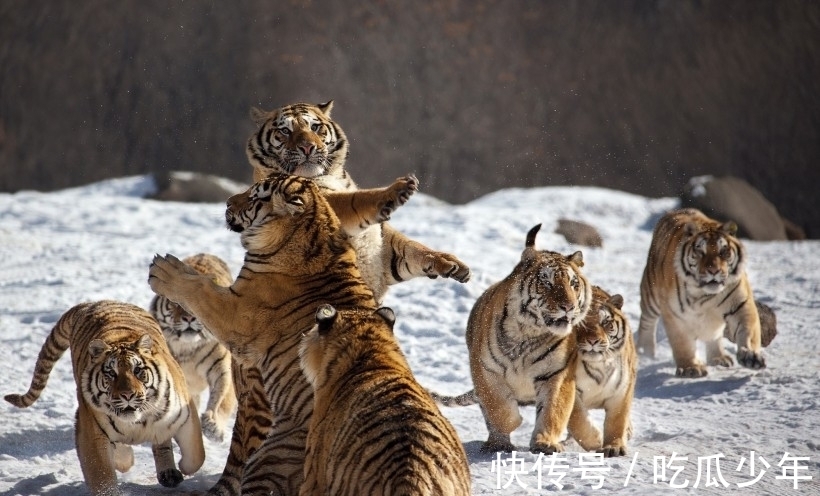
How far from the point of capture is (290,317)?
12.0 feet

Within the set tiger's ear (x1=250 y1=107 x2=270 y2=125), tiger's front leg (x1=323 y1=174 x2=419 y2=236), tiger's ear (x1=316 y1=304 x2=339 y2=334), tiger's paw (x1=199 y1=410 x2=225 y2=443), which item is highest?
tiger's ear (x1=250 y1=107 x2=270 y2=125)

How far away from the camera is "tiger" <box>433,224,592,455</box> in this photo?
4387 millimetres

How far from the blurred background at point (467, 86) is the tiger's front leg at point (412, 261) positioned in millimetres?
8315

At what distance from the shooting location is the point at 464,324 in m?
7.17

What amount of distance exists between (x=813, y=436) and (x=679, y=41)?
9731 millimetres

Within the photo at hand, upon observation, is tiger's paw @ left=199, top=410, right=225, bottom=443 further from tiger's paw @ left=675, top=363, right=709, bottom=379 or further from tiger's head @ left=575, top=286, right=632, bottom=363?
tiger's paw @ left=675, top=363, right=709, bottom=379

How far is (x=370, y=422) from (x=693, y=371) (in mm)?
3736

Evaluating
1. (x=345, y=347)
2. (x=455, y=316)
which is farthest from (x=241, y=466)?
(x=455, y=316)

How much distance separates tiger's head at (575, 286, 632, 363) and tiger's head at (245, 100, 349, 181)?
4.09 ft

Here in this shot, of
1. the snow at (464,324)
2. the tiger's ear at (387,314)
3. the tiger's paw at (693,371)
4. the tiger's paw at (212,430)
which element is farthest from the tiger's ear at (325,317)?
the tiger's paw at (693,371)

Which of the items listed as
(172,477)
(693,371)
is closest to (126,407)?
(172,477)

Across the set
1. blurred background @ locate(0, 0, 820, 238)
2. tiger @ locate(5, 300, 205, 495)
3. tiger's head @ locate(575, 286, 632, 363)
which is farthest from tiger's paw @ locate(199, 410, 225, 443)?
blurred background @ locate(0, 0, 820, 238)

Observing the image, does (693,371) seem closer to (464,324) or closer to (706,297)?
(706,297)

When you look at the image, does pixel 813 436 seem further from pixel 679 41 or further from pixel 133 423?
pixel 679 41
